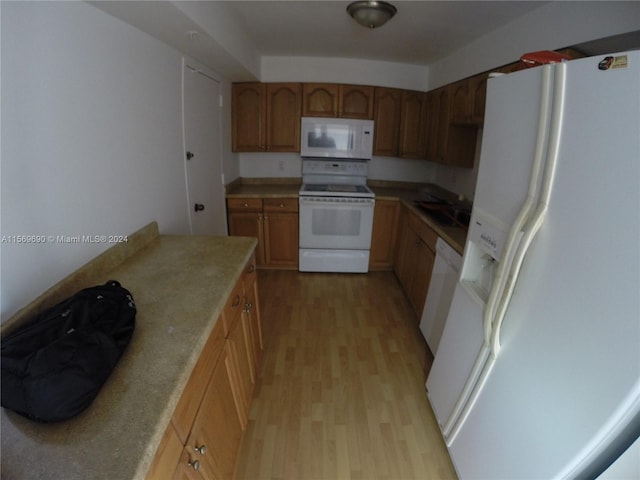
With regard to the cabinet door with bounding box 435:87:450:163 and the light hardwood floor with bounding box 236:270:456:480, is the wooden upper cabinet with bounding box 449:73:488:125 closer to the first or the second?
the cabinet door with bounding box 435:87:450:163

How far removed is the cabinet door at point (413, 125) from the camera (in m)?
3.31

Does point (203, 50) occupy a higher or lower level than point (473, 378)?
higher

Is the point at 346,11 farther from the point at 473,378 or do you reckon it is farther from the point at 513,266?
the point at 473,378

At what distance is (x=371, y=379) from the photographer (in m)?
1.96

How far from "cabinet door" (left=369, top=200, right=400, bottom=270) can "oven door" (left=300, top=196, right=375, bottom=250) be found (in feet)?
0.30

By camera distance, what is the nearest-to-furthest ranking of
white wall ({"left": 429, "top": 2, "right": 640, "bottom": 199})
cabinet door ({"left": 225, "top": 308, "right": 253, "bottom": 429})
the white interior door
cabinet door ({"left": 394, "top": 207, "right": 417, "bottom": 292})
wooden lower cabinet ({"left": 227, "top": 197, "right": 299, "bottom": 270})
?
cabinet door ({"left": 225, "top": 308, "right": 253, "bottom": 429}) → white wall ({"left": 429, "top": 2, "right": 640, "bottom": 199}) → the white interior door → cabinet door ({"left": 394, "top": 207, "right": 417, "bottom": 292}) → wooden lower cabinet ({"left": 227, "top": 197, "right": 299, "bottom": 270})

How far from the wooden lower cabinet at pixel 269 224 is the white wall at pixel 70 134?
1.42 metres

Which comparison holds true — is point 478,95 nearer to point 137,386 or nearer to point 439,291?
point 439,291

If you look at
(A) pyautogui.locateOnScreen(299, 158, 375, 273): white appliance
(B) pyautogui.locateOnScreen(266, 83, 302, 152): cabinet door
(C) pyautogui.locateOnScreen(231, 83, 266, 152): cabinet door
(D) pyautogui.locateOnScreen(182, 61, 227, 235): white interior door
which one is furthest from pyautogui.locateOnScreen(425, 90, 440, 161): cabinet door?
(D) pyautogui.locateOnScreen(182, 61, 227, 235): white interior door

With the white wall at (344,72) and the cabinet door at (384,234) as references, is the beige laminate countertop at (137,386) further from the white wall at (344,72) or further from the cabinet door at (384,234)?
the white wall at (344,72)

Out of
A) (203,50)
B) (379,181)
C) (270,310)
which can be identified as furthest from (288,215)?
(203,50)

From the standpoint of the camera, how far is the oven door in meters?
3.11

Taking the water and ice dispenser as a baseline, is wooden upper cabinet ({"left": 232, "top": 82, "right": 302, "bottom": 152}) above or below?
above

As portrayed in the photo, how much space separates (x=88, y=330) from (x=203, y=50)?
1.84m
